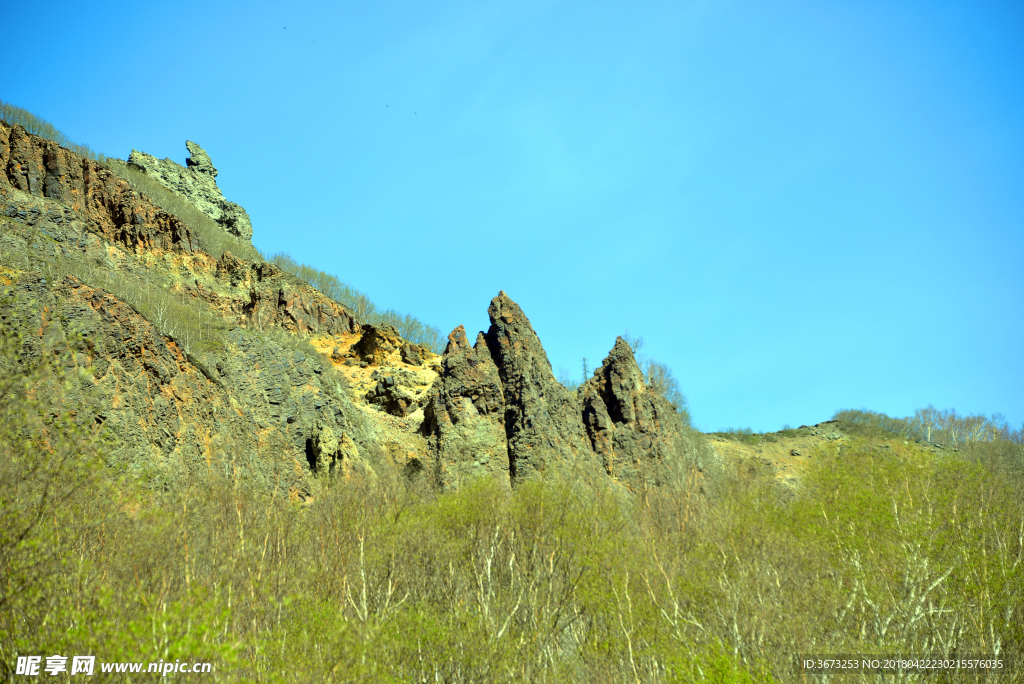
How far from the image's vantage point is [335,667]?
14.0m

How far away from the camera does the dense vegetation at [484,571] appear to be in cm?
1358

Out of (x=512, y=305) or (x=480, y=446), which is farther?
(x=512, y=305)

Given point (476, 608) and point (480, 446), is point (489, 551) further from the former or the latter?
point (480, 446)

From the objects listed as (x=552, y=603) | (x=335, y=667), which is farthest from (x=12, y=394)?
(x=552, y=603)

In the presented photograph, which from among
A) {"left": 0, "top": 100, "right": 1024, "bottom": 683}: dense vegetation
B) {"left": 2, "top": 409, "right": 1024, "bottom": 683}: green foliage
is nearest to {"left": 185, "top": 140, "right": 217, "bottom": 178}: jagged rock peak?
{"left": 0, "top": 100, "right": 1024, "bottom": 683}: dense vegetation

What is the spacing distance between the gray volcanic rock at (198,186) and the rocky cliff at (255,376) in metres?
29.1

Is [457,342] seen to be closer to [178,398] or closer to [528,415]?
[528,415]

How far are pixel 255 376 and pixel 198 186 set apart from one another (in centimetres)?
6760

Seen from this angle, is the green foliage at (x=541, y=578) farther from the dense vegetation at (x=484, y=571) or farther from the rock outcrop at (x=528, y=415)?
the rock outcrop at (x=528, y=415)

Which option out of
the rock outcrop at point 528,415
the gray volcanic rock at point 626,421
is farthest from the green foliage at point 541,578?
the gray volcanic rock at point 626,421

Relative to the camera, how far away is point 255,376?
27.4 meters

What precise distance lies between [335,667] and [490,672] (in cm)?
461

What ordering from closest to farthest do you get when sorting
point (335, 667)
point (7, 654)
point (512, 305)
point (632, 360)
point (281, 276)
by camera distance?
point (7, 654) < point (335, 667) < point (512, 305) < point (632, 360) < point (281, 276)

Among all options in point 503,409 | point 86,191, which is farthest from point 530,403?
point 86,191
